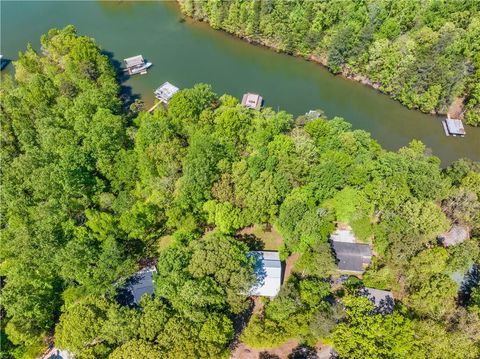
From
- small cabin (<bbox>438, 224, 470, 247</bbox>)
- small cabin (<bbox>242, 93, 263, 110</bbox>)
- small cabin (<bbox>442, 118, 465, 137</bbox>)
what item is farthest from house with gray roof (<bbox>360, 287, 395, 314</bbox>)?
small cabin (<bbox>242, 93, 263, 110</bbox>)

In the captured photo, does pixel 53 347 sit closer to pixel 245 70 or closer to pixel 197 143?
pixel 197 143

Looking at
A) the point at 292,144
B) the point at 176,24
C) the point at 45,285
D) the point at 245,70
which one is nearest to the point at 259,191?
the point at 292,144

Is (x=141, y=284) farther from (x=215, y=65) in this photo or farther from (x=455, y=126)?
(x=455, y=126)

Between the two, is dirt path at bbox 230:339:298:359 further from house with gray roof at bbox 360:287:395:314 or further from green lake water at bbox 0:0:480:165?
green lake water at bbox 0:0:480:165

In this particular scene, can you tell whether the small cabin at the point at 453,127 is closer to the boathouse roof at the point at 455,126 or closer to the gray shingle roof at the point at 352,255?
the boathouse roof at the point at 455,126

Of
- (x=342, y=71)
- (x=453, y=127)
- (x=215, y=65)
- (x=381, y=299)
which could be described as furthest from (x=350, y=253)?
(x=215, y=65)

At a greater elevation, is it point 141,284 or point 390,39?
point 390,39
